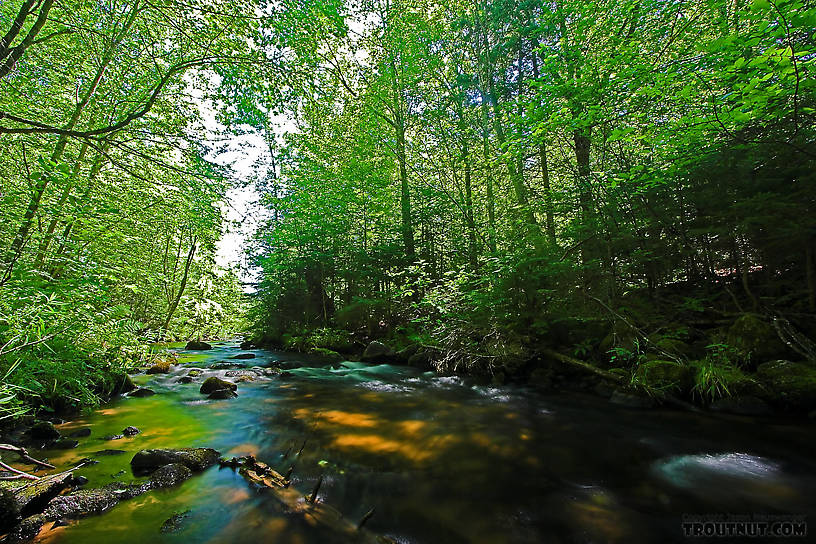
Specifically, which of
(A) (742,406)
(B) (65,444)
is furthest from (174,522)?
(A) (742,406)

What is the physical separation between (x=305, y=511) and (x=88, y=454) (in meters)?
2.99

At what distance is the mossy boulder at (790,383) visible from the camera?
4.70m

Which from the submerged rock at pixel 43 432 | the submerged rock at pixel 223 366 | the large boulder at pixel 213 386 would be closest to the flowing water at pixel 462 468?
the submerged rock at pixel 43 432

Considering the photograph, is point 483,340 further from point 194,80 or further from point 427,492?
point 194,80

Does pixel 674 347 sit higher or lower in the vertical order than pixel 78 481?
higher

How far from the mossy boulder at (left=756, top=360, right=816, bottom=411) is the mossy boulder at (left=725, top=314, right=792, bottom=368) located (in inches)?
10.2

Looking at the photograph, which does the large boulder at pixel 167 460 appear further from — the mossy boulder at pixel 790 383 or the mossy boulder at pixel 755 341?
the mossy boulder at pixel 755 341

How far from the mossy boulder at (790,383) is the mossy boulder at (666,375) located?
883 millimetres

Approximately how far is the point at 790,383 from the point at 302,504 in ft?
22.6

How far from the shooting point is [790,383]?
15.9 ft

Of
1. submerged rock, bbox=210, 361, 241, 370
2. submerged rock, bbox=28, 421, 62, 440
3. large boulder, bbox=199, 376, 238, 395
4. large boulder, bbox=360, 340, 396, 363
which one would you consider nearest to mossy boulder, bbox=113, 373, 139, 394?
large boulder, bbox=199, 376, 238, 395

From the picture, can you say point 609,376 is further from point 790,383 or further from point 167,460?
point 167,460

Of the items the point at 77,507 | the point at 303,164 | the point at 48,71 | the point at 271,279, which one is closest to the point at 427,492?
the point at 77,507

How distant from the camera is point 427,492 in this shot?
3.32 metres
